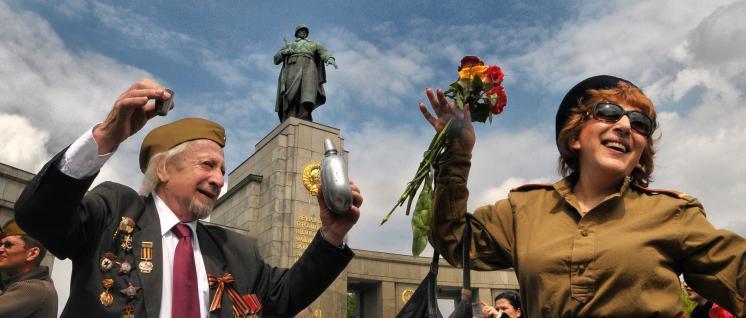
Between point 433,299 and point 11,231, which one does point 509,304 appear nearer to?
point 433,299

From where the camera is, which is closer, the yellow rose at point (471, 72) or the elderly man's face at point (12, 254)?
the yellow rose at point (471, 72)

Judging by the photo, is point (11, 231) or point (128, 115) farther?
point (11, 231)

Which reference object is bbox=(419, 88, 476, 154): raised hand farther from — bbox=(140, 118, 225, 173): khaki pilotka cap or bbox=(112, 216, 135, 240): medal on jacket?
bbox=(112, 216, 135, 240): medal on jacket

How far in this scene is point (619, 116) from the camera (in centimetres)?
261

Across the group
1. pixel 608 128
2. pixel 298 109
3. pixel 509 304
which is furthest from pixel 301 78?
pixel 608 128

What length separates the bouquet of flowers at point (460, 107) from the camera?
111 inches

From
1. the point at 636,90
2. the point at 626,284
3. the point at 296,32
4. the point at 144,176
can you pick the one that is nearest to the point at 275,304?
the point at 144,176

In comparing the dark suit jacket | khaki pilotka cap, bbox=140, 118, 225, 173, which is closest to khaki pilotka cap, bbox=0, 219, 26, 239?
khaki pilotka cap, bbox=140, 118, 225, 173

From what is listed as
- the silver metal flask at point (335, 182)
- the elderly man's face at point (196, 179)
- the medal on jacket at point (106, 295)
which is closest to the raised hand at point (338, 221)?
the silver metal flask at point (335, 182)

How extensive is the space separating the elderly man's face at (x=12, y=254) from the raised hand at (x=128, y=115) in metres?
3.25

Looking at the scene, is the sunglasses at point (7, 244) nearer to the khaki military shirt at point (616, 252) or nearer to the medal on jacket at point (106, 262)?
the medal on jacket at point (106, 262)

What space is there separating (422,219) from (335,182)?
0.50 metres

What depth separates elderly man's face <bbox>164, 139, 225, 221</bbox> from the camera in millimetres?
2984

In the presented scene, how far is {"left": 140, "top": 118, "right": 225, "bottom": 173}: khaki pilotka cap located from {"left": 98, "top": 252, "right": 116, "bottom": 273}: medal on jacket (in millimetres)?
637
